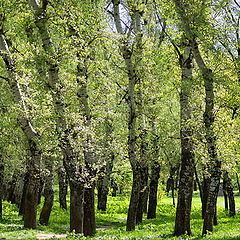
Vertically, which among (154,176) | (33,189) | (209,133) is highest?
(209,133)

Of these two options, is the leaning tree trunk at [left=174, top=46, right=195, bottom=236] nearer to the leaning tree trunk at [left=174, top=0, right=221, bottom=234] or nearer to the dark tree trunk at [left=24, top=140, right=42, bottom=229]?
the leaning tree trunk at [left=174, top=0, right=221, bottom=234]

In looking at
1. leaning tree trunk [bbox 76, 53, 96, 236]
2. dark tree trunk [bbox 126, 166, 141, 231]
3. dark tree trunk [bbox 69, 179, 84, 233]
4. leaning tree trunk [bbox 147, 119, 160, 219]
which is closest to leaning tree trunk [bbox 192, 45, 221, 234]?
dark tree trunk [bbox 126, 166, 141, 231]

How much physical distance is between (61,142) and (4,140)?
1066cm

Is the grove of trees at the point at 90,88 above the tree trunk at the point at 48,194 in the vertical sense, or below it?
above

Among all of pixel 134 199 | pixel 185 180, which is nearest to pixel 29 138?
pixel 134 199

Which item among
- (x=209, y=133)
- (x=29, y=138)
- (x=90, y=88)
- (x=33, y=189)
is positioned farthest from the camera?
(x=90, y=88)

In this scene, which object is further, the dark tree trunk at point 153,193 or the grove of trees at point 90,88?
the dark tree trunk at point 153,193

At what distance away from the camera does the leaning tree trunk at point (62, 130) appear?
11906 millimetres

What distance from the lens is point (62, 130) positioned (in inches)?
482

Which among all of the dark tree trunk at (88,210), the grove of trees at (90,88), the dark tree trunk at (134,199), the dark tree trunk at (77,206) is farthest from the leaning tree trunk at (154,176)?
the dark tree trunk at (77,206)

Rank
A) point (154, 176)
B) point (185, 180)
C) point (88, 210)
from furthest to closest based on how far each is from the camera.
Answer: point (154, 176) < point (88, 210) < point (185, 180)

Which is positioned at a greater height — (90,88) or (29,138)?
(90,88)

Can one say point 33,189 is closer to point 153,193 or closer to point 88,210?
point 88,210

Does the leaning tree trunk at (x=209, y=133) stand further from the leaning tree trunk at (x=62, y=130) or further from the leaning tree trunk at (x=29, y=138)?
the leaning tree trunk at (x=29, y=138)
